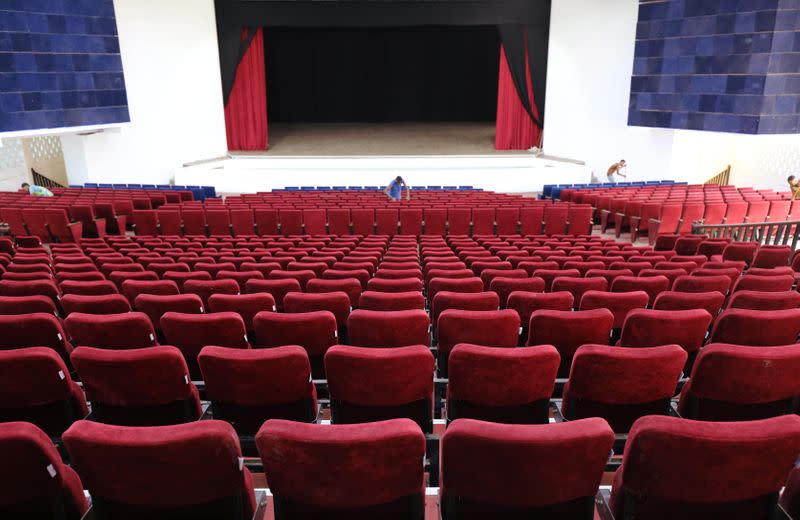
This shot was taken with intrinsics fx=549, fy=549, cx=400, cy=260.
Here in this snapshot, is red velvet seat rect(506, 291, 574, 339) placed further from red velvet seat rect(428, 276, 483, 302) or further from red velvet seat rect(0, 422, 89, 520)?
red velvet seat rect(0, 422, 89, 520)

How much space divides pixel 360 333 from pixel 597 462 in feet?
5.19

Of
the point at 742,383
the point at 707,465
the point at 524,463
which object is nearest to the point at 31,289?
the point at 524,463

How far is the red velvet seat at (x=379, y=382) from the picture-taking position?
233 cm

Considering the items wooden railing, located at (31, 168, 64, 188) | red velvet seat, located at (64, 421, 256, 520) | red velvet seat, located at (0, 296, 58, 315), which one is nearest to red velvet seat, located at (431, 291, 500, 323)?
→ red velvet seat, located at (64, 421, 256, 520)

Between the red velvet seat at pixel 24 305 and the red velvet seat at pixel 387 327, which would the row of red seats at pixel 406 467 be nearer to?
the red velvet seat at pixel 387 327

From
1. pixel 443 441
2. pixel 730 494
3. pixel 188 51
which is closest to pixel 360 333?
pixel 443 441

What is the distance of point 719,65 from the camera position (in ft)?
44.8

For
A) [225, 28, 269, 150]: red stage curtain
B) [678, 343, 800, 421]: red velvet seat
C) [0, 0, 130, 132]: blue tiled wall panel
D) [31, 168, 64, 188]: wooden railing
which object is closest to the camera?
[678, 343, 800, 421]: red velvet seat

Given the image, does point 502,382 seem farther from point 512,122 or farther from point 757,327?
point 512,122

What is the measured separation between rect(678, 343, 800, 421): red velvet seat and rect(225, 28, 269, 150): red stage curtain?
18353 mm

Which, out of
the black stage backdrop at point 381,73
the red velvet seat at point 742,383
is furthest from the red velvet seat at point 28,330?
the black stage backdrop at point 381,73

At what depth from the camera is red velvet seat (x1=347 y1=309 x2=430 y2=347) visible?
2.97 metres

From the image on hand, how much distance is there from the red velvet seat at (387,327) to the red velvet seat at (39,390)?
4.47 ft

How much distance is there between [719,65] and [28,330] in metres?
15.5
